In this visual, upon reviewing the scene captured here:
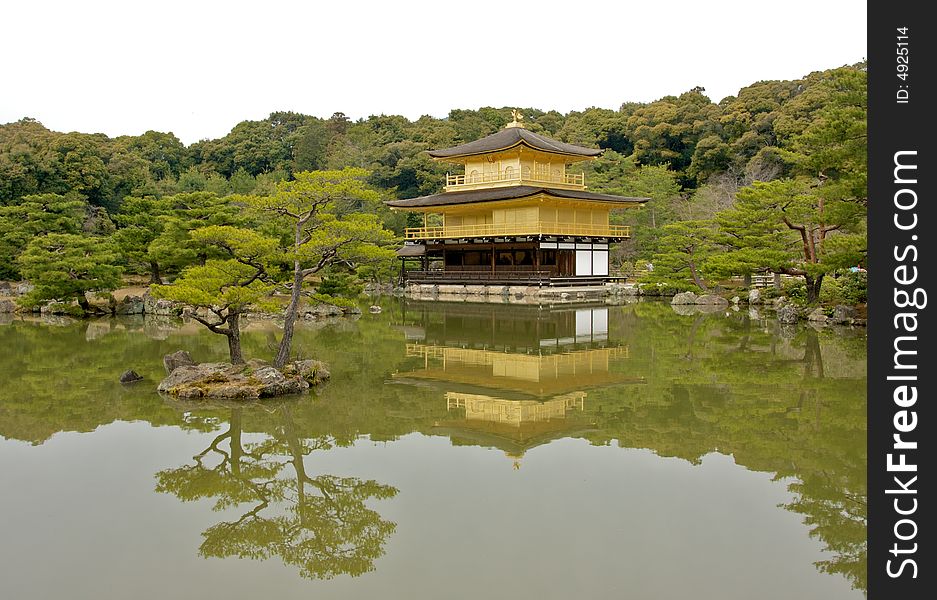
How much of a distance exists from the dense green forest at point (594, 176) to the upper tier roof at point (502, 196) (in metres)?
3.51

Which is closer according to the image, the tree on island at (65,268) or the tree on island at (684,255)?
the tree on island at (65,268)

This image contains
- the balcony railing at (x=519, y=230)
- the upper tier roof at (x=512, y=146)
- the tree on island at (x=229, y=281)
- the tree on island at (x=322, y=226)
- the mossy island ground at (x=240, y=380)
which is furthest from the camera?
the upper tier roof at (x=512, y=146)

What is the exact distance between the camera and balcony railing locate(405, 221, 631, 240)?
29812 mm

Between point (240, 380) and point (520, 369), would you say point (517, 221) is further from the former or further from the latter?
point (240, 380)

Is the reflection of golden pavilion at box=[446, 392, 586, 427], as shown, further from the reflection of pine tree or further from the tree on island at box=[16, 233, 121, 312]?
the tree on island at box=[16, 233, 121, 312]

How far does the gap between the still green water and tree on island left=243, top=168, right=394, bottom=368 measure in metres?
1.58

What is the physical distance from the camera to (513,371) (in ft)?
38.4

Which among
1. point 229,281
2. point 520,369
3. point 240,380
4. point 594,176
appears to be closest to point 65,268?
point 229,281

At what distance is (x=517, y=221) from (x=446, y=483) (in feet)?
85.8

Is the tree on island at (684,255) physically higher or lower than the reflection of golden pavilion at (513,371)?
higher

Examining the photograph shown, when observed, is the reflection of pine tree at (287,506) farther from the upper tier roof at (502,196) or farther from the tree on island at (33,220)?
the upper tier roof at (502,196)

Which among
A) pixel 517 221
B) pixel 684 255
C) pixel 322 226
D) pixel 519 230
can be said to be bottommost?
pixel 684 255

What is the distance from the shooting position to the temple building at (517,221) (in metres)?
30.6

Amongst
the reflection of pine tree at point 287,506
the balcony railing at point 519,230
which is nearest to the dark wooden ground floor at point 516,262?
the balcony railing at point 519,230
